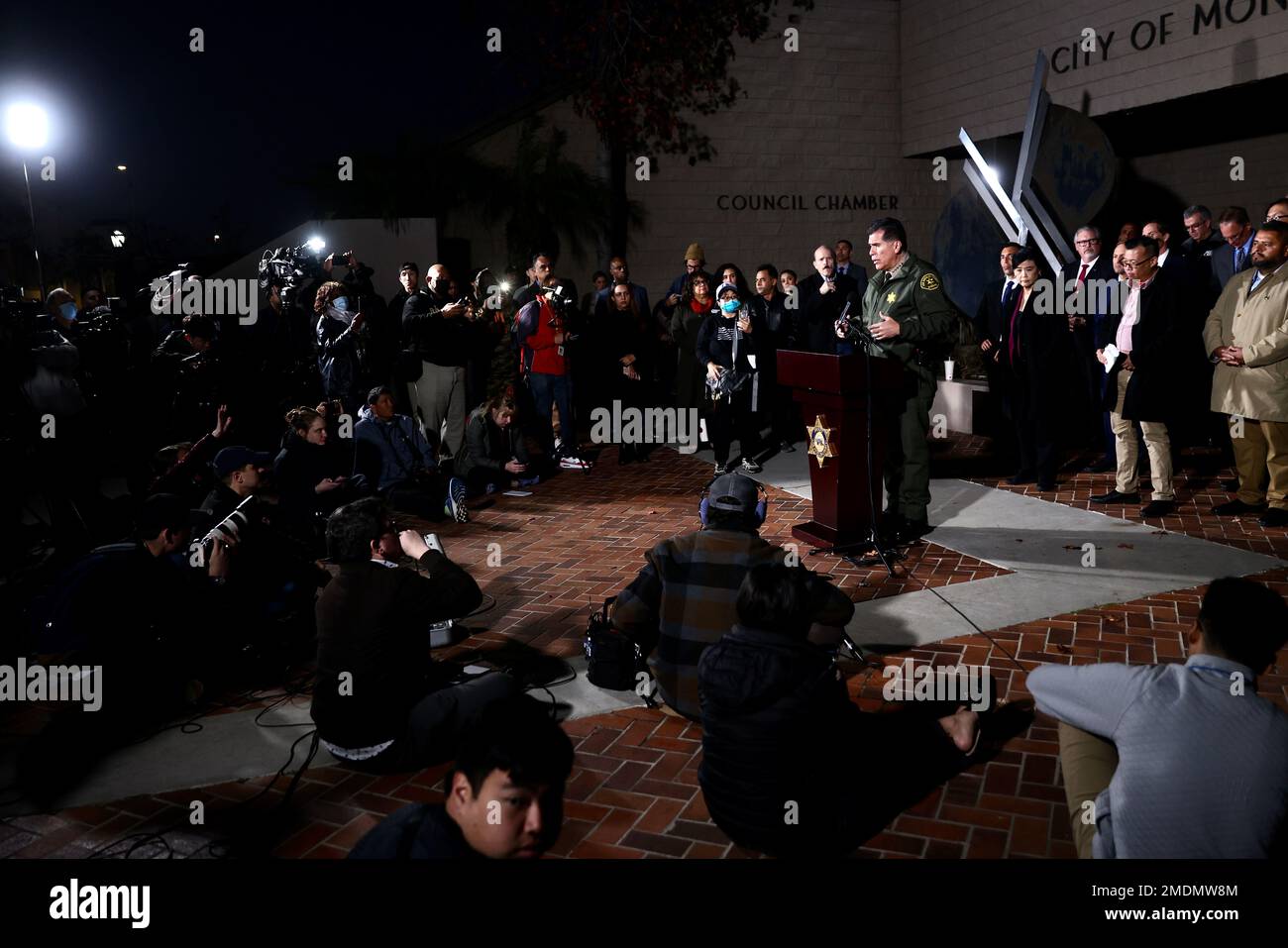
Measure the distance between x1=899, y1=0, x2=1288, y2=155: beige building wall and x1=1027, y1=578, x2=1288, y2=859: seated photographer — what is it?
10.2 metres

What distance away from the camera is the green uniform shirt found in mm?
6648

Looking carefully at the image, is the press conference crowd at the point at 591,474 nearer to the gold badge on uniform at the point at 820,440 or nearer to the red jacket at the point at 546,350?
the red jacket at the point at 546,350

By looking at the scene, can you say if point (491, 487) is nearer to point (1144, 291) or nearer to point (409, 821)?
point (1144, 291)

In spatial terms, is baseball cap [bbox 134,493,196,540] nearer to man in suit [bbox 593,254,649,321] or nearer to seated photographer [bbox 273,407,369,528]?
seated photographer [bbox 273,407,369,528]

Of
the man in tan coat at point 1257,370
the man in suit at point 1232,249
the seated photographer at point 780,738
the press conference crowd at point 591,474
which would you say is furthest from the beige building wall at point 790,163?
the seated photographer at point 780,738

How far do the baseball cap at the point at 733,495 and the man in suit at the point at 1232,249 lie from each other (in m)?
6.32

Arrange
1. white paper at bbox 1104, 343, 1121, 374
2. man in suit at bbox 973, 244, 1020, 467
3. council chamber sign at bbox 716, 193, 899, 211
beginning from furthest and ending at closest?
council chamber sign at bbox 716, 193, 899, 211
man in suit at bbox 973, 244, 1020, 467
white paper at bbox 1104, 343, 1121, 374

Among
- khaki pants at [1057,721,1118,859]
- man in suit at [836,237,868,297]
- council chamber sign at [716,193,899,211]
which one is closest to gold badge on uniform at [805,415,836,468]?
khaki pants at [1057,721,1118,859]

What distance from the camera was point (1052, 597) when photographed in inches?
232

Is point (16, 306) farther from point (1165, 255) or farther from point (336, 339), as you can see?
point (1165, 255)

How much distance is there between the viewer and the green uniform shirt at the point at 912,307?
6.65m

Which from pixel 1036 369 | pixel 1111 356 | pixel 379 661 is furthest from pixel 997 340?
pixel 379 661
